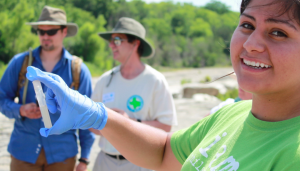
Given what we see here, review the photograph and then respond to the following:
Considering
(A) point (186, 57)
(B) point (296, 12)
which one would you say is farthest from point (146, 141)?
(A) point (186, 57)

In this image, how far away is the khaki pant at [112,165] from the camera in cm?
259

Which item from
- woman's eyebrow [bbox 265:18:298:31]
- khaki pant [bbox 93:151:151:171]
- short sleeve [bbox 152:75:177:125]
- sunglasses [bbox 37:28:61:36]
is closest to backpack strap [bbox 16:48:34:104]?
sunglasses [bbox 37:28:61:36]

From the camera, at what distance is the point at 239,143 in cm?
109

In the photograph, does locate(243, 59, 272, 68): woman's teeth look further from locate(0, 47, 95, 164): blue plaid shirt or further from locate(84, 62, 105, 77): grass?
locate(84, 62, 105, 77): grass

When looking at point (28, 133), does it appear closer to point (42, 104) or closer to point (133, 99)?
point (133, 99)

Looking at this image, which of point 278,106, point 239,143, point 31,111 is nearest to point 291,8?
point 278,106

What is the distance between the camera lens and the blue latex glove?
1.26 metres

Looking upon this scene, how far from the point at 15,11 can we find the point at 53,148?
1567 cm

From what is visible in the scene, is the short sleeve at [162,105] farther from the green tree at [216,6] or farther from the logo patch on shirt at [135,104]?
the green tree at [216,6]

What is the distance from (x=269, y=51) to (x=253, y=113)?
29cm

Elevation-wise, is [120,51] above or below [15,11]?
above

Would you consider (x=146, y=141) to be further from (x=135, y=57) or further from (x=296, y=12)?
(x=135, y=57)

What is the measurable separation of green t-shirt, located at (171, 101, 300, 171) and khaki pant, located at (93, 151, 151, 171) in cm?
122

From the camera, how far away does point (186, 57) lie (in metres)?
48.4
